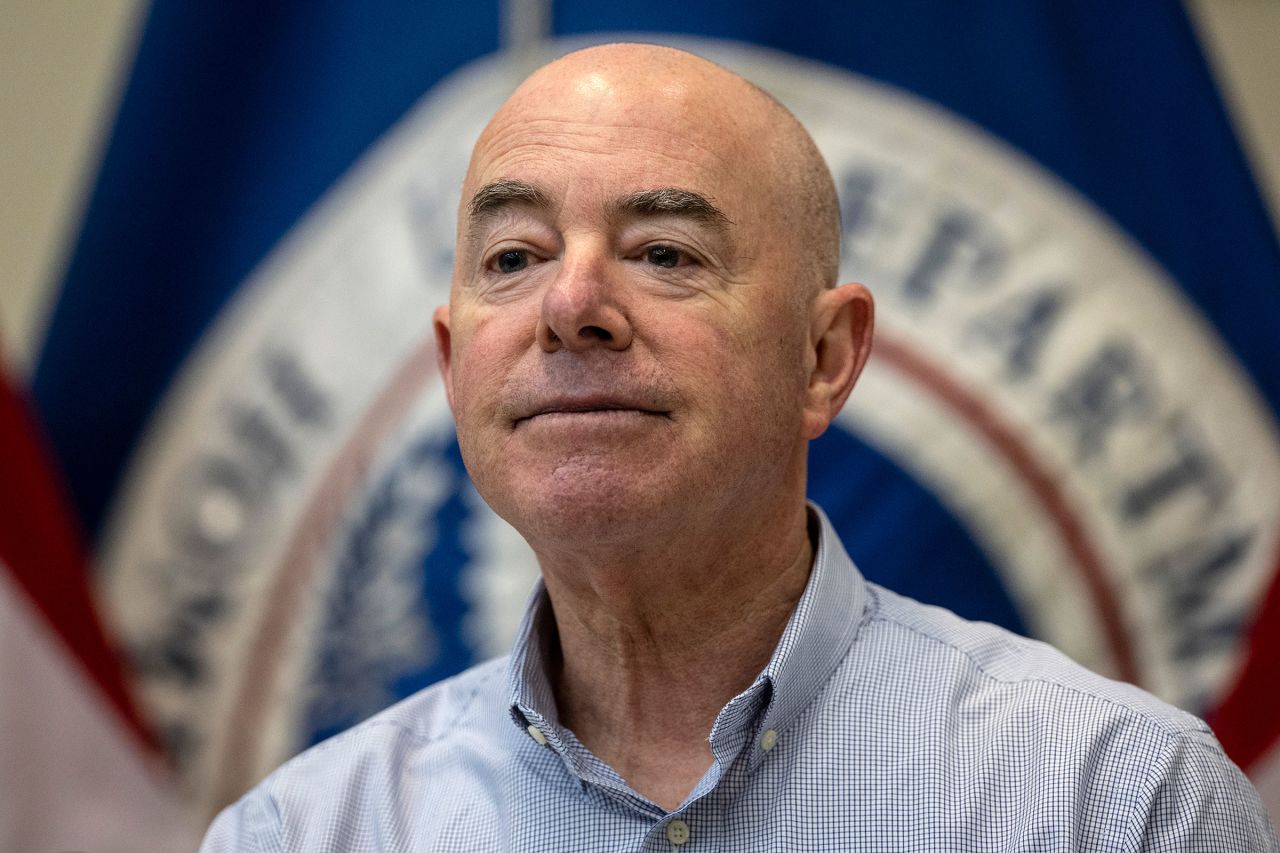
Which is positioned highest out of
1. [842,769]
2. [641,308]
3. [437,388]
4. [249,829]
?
[641,308]

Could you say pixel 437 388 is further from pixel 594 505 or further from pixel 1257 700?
pixel 1257 700

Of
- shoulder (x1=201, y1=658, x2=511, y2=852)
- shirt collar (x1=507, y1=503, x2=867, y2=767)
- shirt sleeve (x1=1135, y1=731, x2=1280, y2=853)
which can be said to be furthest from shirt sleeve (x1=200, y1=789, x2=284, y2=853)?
shirt sleeve (x1=1135, y1=731, x2=1280, y2=853)

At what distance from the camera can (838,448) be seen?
2.35 m

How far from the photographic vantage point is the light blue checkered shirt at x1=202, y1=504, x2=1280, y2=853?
127cm

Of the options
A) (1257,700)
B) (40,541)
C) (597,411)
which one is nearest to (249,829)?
(597,411)

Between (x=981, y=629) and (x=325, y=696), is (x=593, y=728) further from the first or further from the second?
(x=325, y=696)

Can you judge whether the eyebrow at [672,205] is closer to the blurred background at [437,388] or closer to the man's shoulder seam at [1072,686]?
the man's shoulder seam at [1072,686]

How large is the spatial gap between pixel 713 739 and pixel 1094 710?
14.3 inches

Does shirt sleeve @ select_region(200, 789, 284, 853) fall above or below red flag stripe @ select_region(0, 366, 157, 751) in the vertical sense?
above

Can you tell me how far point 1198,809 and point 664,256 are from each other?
2.34ft

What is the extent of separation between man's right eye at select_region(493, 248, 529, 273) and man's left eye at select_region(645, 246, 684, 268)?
13cm

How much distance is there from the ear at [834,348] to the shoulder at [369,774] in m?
0.46

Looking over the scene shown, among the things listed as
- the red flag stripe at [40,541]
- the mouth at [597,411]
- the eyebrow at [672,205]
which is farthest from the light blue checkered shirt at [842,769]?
the red flag stripe at [40,541]

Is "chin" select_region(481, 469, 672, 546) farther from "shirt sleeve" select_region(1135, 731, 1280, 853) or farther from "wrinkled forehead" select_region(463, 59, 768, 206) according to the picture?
"shirt sleeve" select_region(1135, 731, 1280, 853)
